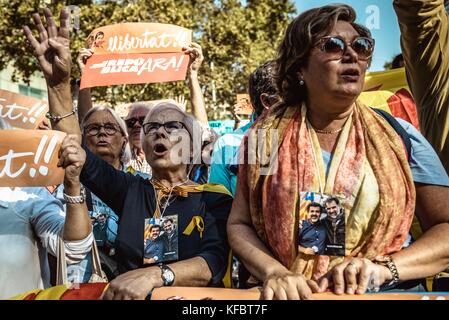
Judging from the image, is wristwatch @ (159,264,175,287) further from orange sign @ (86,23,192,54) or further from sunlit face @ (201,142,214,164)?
orange sign @ (86,23,192,54)

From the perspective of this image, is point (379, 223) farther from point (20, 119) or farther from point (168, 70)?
point (168, 70)

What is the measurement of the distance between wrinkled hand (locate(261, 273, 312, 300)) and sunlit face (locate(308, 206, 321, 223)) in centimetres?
22

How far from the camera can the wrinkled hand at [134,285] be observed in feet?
6.94

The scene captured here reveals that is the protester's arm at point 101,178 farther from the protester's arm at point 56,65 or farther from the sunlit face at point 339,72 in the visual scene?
the sunlit face at point 339,72

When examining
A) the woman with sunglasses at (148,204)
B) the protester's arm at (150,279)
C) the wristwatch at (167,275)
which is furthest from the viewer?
the woman with sunglasses at (148,204)

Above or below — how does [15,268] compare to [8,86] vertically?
below

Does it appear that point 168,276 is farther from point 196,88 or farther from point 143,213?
point 196,88

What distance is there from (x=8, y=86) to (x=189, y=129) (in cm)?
2471

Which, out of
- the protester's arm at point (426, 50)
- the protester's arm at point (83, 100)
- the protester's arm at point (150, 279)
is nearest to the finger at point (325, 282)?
the protester's arm at point (150, 279)

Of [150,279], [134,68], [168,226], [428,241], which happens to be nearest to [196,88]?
[134,68]

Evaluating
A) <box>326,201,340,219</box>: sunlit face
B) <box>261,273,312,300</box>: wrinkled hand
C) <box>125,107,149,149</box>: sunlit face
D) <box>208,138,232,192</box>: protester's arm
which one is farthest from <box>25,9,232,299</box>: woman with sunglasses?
<box>125,107,149,149</box>: sunlit face

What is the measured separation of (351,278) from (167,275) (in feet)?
2.30
